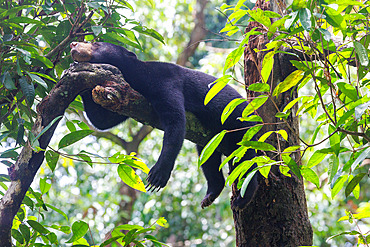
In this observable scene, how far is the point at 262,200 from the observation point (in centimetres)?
245

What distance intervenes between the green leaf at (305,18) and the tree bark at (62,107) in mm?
1182

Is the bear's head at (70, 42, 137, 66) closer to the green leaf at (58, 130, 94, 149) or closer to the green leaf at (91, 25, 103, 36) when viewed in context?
the green leaf at (91, 25, 103, 36)

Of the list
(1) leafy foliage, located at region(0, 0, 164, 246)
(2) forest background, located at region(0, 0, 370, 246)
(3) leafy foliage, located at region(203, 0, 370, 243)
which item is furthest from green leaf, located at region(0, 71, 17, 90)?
(2) forest background, located at region(0, 0, 370, 246)

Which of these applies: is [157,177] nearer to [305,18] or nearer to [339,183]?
[339,183]

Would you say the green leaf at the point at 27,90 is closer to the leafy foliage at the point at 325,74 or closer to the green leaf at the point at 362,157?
the leafy foliage at the point at 325,74

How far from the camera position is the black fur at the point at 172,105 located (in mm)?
2492

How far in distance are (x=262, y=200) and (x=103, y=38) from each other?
4.84 ft

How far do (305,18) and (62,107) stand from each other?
1413 mm

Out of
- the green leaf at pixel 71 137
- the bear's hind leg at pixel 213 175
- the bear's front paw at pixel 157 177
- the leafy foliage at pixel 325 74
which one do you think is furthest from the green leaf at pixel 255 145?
the bear's hind leg at pixel 213 175

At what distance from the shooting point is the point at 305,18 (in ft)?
4.05

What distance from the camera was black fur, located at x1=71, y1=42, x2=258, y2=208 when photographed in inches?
98.1

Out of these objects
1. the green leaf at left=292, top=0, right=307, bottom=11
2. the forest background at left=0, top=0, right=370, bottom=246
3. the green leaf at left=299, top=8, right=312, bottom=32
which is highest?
the green leaf at left=292, top=0, right=307, bottom=11

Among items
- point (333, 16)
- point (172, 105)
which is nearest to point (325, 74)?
point (333, 16)

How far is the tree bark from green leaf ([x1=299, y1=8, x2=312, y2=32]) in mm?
1182
